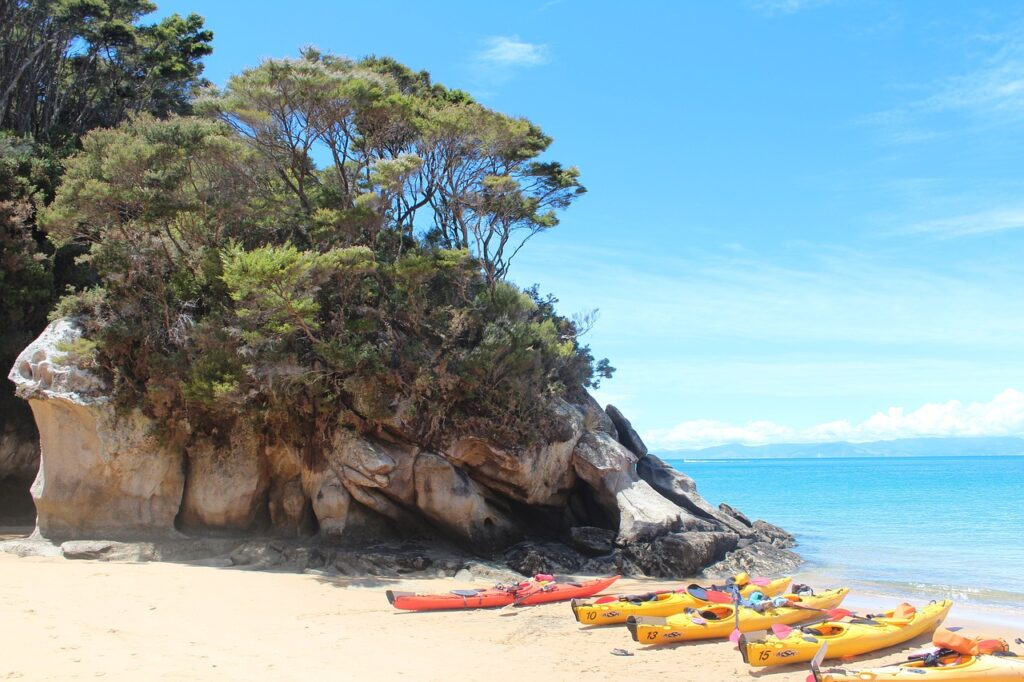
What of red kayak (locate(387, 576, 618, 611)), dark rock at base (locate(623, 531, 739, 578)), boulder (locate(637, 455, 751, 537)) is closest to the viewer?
red kayak (locate(387, 576, 618, 611))

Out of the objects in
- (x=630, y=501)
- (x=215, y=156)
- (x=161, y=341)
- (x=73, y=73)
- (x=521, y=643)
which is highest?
(x=73, y=73)

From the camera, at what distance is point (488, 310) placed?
18812 millimetres

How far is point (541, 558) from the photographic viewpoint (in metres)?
16.4

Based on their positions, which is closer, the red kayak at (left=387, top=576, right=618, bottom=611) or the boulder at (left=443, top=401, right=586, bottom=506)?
the red kayak at (left=387, top=576, right=618, bottom=611)

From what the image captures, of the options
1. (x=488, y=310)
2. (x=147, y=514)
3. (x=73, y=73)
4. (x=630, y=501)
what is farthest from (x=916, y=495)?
(x=73, y=73)

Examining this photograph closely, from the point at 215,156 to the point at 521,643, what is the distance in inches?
513

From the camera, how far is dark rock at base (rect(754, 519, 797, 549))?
22031mm

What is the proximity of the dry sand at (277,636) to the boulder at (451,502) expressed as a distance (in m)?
3.38

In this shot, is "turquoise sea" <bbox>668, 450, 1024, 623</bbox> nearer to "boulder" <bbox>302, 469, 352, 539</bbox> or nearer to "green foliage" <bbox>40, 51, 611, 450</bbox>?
"green foliage" <bbox>40, 51, 611, 450</bbox>

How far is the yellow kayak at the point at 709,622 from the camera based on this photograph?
10.8 meters

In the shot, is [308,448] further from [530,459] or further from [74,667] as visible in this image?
[74,667]

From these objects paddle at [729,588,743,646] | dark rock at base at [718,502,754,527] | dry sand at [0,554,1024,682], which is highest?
dark rock at base at [718,502,754,527]

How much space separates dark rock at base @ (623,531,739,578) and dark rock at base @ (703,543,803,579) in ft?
1.20

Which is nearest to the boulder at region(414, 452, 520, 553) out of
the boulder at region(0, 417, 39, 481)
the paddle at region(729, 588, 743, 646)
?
the paddle at region(729, 588, 743, 646)
